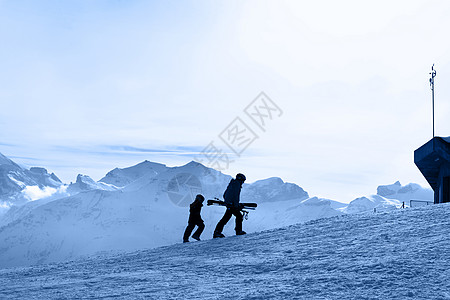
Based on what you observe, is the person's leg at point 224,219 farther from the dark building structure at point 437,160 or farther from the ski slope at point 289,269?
the dark building structure at point 437,160

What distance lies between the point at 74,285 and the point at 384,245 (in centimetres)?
494

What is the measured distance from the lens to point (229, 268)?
8383mm

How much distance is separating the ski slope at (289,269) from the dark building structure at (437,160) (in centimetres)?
1474

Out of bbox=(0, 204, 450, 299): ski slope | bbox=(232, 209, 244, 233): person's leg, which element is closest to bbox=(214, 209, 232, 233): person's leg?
bbox=(232, 209, 244, 233): person's leg

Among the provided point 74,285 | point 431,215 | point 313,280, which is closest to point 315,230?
point 431,215

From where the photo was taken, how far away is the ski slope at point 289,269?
6.45 m

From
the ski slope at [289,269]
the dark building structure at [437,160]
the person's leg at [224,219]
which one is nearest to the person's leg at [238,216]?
the person's leg at [224,219]

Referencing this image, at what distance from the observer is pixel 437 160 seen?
27500mm

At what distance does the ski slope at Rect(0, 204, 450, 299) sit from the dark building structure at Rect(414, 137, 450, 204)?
580 inches

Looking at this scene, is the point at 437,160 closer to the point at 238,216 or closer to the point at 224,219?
the point at 238,216

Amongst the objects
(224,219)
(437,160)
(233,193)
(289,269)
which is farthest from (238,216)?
(437,160)

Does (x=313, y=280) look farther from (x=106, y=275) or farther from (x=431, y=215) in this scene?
(x=431, y=215)

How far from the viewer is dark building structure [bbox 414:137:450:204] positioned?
25.3 meters

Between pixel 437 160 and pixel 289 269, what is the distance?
22169 mm
